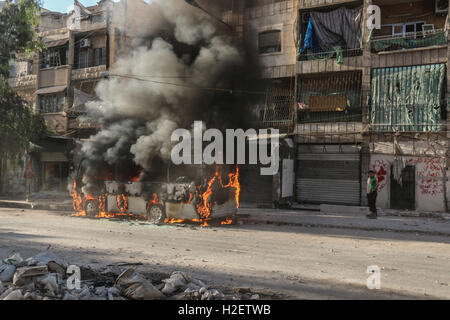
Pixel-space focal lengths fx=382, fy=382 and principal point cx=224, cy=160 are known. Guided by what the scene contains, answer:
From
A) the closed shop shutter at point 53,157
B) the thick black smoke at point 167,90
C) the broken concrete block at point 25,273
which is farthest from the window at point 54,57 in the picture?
the broken concrete block at point 25,273

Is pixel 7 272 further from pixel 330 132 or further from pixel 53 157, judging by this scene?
pixel 53 157

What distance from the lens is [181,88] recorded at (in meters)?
13.5

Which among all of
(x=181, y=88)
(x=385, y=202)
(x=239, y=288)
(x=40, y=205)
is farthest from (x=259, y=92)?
(x=239, y=288)

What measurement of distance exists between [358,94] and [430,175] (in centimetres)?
473

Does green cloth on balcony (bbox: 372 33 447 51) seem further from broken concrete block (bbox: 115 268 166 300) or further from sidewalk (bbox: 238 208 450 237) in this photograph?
broken concrete block (bbox: 115 268 166 300)

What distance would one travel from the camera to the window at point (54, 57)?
25084 mm

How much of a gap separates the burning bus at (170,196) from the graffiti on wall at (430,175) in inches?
339

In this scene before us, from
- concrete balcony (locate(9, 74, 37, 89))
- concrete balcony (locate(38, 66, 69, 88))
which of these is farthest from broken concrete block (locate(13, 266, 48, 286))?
concrete balcony (locate(9, 74, 37, 89))

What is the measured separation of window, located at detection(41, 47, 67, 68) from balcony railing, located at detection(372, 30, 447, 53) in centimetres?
1911

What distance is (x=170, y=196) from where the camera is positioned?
36.6 feet

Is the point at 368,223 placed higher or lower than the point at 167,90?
lower

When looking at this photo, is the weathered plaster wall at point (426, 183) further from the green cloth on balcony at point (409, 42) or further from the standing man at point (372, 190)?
the green cloth on balcony at point (409, 42)

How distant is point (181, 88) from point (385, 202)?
10.0 metres

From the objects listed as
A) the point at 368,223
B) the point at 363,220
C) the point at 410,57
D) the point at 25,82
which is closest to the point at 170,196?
the point at 368,223
